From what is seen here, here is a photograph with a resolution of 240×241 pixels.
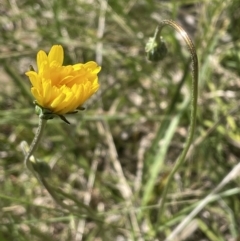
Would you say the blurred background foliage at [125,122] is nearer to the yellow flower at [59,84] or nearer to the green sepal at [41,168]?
the green sepal at [41,168]

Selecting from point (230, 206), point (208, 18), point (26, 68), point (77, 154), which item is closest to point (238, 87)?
point (208, 18)

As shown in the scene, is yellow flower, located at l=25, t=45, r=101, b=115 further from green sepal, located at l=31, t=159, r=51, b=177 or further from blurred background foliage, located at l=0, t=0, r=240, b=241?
blurred background foliage, located at l=0, t=0, r=240, b=241

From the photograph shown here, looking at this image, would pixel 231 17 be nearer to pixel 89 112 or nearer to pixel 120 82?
pixel 120 82

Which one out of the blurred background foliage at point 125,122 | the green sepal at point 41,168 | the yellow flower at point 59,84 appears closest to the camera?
the yellow flower at point 59,84

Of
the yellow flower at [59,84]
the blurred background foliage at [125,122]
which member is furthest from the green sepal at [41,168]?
the blurred background foliage at [125,122]

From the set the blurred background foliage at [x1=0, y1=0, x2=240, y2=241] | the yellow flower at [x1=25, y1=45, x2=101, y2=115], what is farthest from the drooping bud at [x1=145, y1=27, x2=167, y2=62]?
the blurred background foliage at [x1=0, y1=0, x2=240, y2=241]

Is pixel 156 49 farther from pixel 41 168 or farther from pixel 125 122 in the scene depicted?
pixel 125 122
